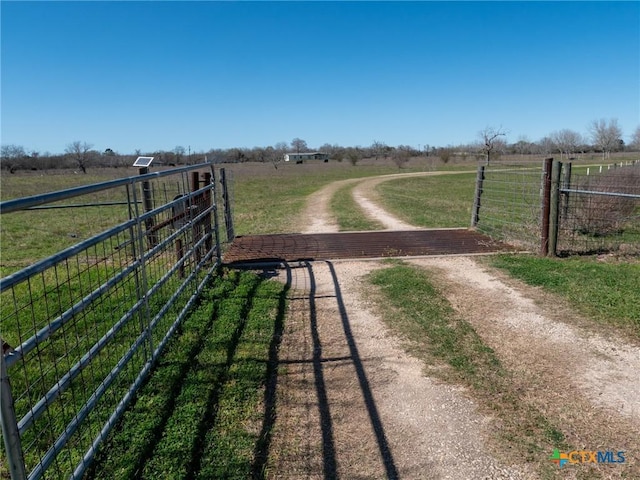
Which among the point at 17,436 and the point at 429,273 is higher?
the point at 17,436

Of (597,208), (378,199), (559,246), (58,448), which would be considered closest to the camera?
(58,448)

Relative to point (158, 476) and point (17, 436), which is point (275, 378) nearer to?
point (158, 476)

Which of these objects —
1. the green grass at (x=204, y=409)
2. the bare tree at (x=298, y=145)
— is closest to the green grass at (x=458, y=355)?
the green grass at (x=204, y=409)

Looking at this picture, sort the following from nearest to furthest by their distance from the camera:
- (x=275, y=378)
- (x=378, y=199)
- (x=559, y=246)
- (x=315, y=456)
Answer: (x=315, y=456) < (x=275, y=378) < (x=559, y=246) < (x=378, y=199)

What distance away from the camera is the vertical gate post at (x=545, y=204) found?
7.76 meters

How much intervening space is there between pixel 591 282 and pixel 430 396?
391cm

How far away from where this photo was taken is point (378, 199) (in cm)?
1938

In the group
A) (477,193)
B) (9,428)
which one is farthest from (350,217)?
(9,428)

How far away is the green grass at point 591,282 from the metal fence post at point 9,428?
16.7 feet

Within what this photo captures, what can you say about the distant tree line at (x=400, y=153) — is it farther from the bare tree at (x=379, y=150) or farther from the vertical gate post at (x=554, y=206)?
the vertical gate post at (x=554, y=206)

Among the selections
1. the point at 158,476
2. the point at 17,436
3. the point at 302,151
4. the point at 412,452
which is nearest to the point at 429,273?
the point at 412,452

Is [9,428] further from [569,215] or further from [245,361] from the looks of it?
[569,215]

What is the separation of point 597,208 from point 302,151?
124 m

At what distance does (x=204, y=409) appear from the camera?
130 inches
